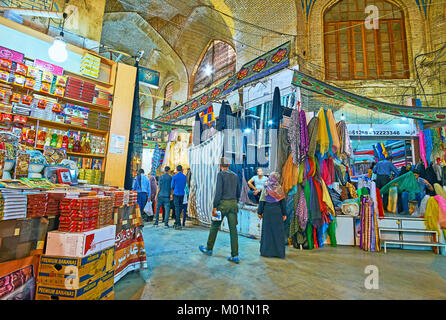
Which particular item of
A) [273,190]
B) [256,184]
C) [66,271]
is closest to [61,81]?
[66,271]

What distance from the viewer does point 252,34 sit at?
773 cm

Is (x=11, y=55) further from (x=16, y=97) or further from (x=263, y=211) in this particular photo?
(x=263, y=211)

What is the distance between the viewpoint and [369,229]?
442 centimetres

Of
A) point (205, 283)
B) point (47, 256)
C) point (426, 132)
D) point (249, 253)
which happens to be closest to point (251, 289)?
point (205, 283)

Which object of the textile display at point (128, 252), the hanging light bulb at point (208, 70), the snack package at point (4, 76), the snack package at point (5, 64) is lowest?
the textile display at point (128, 252)

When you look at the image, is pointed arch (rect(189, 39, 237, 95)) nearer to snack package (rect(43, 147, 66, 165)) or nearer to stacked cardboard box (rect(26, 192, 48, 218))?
snack package (rect(43, 147, 66, 165))

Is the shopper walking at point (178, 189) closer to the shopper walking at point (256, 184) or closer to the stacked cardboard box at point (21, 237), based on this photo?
the shopper walking at point (256, 184)

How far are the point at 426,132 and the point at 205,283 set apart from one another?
349 inches

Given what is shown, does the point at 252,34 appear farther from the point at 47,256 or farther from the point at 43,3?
the point at 47,256

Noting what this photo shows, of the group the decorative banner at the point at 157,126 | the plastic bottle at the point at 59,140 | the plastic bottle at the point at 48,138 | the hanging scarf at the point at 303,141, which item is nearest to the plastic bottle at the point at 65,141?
the plastic bottle at the point at 59,140

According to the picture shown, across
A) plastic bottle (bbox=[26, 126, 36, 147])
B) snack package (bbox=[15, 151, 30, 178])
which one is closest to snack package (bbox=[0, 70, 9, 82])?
plastic bottle (bbox=[26, 126, 36, 147])

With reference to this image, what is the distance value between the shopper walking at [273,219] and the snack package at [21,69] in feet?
13.3

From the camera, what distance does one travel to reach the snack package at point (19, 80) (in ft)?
10.9

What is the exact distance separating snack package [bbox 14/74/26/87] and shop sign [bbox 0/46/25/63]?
0.77ft
